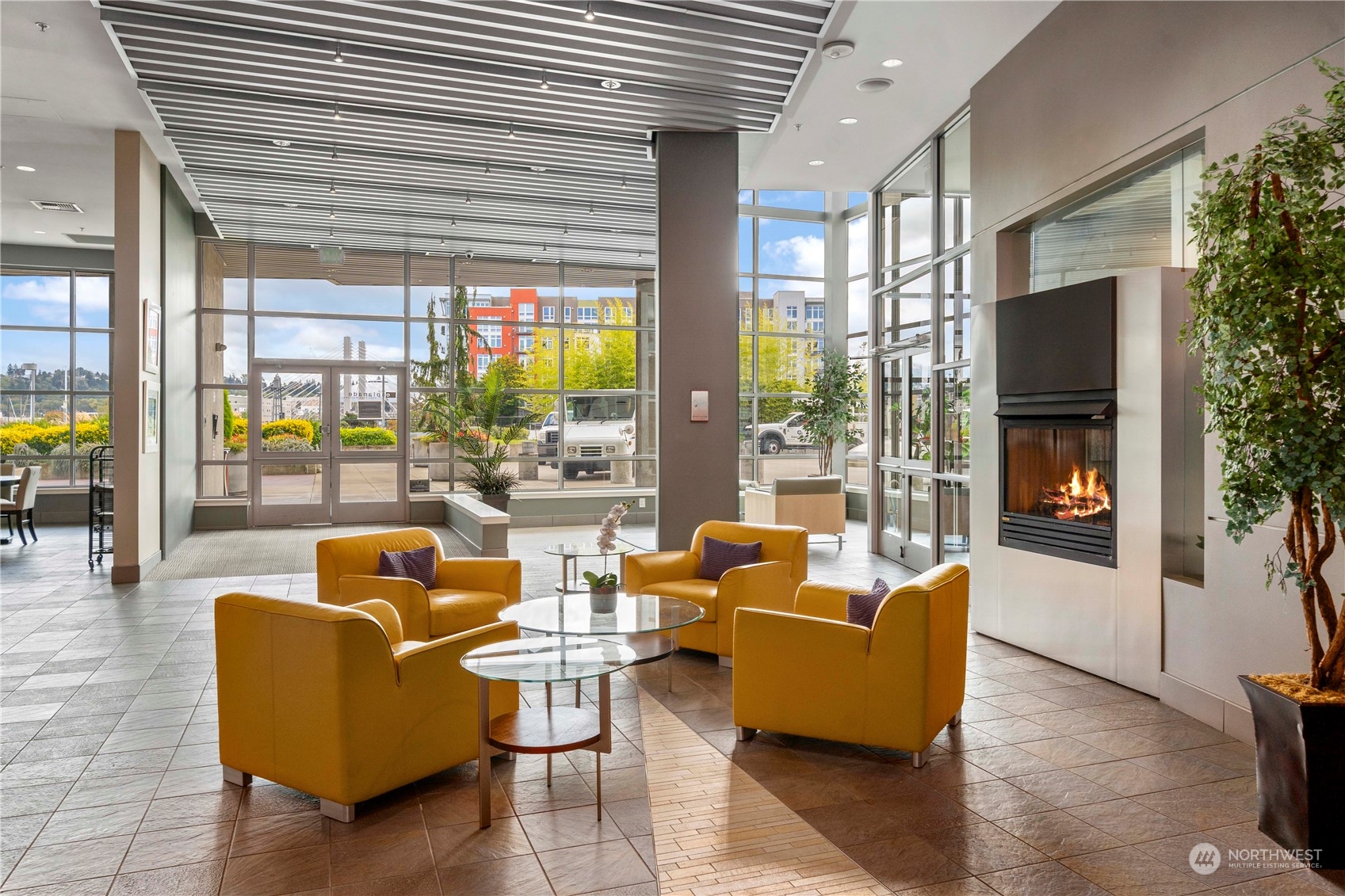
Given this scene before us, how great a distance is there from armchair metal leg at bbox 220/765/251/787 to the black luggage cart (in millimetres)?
5831

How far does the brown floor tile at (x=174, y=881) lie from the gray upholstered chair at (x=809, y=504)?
7.15 meters

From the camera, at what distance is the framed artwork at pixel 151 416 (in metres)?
7.88

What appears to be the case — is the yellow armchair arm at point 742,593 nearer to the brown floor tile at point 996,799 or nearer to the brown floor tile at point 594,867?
the brown floor tile at point 996,799

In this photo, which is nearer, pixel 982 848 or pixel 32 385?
pixel 982 848

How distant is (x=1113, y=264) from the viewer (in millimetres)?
4934

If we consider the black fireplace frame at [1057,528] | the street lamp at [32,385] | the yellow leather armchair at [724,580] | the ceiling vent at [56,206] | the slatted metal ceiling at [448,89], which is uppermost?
the ceiling vent at [56,206]

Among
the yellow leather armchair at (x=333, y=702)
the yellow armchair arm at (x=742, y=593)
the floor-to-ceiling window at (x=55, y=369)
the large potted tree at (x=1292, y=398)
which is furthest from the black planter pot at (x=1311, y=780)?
the floor-to-ceiling window at (x=55, y=369)

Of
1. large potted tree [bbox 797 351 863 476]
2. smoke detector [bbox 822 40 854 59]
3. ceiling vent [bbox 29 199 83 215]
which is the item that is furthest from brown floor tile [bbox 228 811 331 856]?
ceiling vent [bbox 29 199 83 215]

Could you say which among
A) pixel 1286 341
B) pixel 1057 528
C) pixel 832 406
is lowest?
pixel 1057 528

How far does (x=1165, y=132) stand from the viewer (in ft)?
13.9

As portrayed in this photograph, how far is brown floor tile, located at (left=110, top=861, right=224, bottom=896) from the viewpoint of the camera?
8.41 feet

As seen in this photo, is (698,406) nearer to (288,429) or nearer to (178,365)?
(178,365)

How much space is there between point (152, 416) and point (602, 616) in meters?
6.37

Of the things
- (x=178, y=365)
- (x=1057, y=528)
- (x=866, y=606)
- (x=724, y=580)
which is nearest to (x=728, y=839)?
(x=866, y=606)
